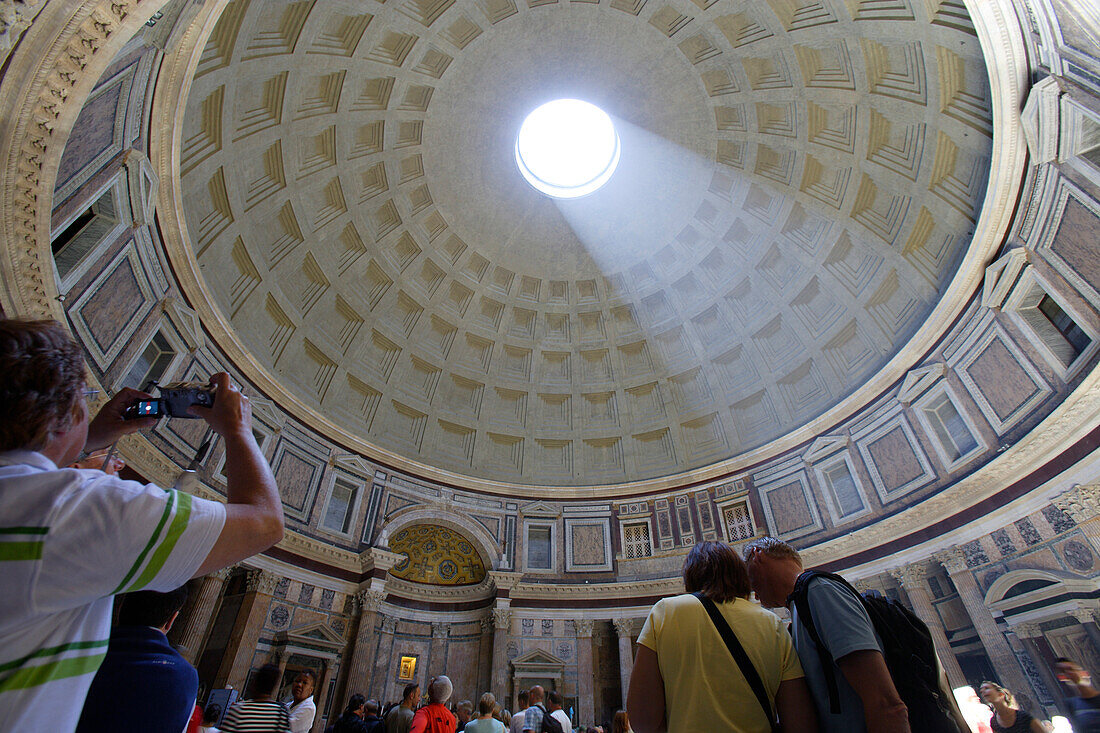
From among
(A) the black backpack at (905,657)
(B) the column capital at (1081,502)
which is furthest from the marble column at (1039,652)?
(A) the black backpack at (905,657)

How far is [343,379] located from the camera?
69.6ft

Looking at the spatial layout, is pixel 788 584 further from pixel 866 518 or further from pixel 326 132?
pixel 326 132

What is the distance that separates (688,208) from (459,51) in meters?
11.2

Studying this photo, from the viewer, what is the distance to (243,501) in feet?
6.00

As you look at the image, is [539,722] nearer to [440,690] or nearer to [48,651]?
[440,690]

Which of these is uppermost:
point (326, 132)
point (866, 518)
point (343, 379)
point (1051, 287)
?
point (326, 132)

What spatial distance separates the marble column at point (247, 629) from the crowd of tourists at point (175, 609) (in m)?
13.9

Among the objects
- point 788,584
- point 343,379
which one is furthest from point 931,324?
point 343,379

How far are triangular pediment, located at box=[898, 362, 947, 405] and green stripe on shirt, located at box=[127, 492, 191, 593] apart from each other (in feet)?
63.0

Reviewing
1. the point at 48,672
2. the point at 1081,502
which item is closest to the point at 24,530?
the point at 48,672

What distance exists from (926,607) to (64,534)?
59.7 ft

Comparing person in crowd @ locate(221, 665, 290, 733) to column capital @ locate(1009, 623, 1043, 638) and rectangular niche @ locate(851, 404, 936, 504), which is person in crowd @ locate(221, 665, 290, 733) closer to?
column capital @ locate(1009, 623, 1043, 638)

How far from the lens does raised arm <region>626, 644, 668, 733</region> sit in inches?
118

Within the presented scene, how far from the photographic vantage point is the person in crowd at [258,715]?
4.76 meters
